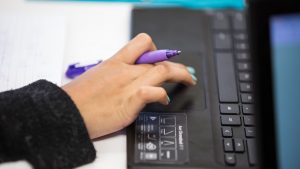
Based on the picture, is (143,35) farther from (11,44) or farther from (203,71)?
(11,44)

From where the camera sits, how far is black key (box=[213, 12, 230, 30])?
846 mm

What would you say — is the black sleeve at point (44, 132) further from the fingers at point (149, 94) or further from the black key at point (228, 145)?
the black key at point (228, 145)

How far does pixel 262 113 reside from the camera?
1.52ft

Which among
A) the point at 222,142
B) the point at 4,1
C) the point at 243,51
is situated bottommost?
the point at 222,142

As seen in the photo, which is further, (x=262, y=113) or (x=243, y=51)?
(x=243, y=51)

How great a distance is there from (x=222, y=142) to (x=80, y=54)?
1.02 feet

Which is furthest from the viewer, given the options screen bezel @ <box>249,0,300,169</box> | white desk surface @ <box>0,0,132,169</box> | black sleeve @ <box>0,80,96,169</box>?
white desk surface @ <box>0,0,132,169</box>

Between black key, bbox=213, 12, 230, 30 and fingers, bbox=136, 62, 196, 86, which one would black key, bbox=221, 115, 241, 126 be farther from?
black key, bbox=213, 12, 230, 30

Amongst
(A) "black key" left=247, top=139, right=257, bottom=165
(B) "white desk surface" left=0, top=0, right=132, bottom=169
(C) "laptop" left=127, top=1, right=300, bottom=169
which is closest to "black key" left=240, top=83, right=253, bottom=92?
(C) "laptop" left=127, top=1, right=300, bottom=169

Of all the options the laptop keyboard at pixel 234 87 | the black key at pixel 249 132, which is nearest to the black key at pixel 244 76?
the laptop keyboard at pixel 234 87

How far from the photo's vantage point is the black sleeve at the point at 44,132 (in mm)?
607

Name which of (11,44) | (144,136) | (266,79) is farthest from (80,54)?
(266,79)

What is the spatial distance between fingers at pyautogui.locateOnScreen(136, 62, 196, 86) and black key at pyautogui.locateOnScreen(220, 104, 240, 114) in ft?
0.22

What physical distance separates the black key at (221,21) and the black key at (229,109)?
0.19 meters
